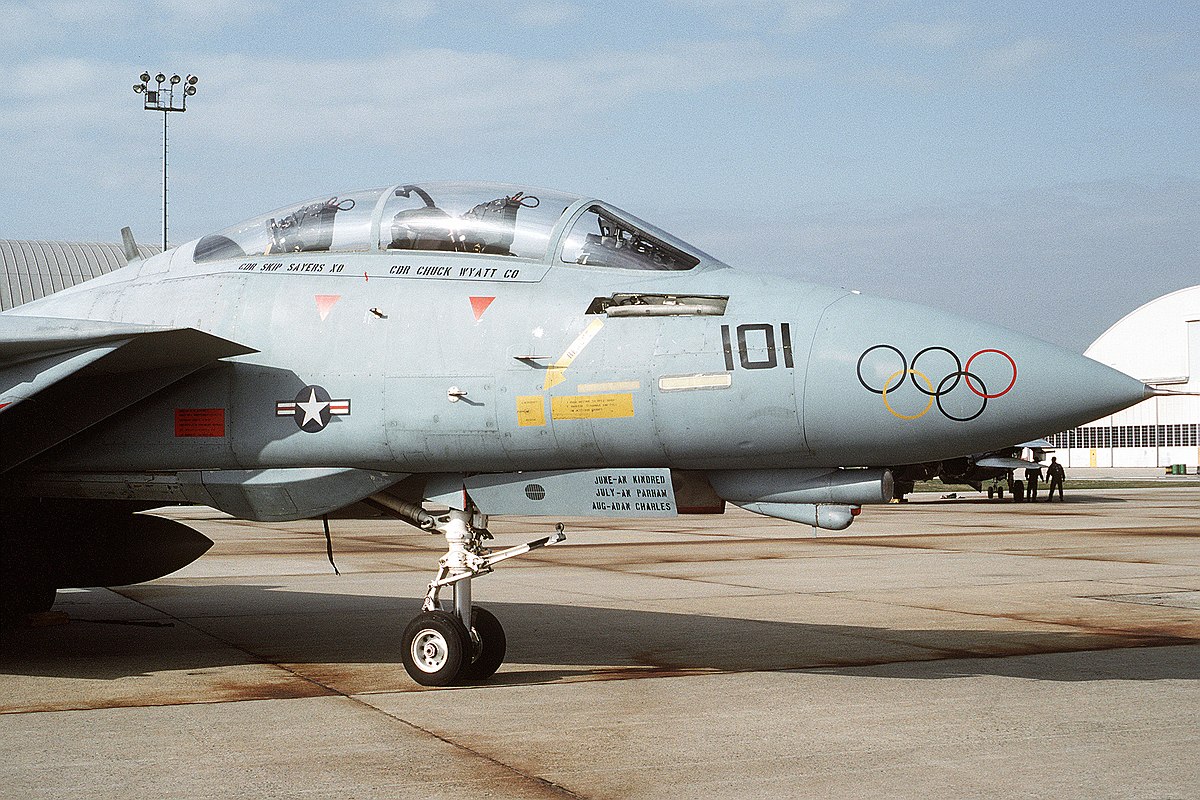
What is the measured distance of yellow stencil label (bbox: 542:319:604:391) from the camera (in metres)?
6.70

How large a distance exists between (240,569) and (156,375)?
9653 millimetres

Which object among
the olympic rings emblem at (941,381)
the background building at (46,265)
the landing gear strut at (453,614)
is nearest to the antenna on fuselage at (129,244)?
the landing gear strut at (453,614)

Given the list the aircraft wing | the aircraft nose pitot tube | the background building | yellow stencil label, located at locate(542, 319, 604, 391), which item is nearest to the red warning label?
the aircraft wing

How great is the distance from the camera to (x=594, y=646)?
898cm

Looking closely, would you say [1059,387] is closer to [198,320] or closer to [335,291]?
[335,291]

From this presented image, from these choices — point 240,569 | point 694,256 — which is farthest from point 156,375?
point 240,569

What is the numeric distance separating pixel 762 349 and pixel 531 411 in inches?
51.3

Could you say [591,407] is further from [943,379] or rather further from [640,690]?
[943,379]

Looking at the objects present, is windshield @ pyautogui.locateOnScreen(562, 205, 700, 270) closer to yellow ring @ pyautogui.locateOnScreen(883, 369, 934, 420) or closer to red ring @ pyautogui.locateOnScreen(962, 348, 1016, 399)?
yellow ring @ pyautogui.locateOnScreen(883, 369, 934, 420)

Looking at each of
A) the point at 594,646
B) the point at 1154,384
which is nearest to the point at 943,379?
the point at 594,646

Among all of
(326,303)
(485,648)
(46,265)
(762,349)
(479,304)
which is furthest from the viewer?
(46,265)

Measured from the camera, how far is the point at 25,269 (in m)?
30.6

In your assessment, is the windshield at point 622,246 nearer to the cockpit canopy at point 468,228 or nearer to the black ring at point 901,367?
the cockpit canopy at point 468,228

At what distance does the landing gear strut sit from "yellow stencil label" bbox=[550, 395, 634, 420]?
2.46 ft
